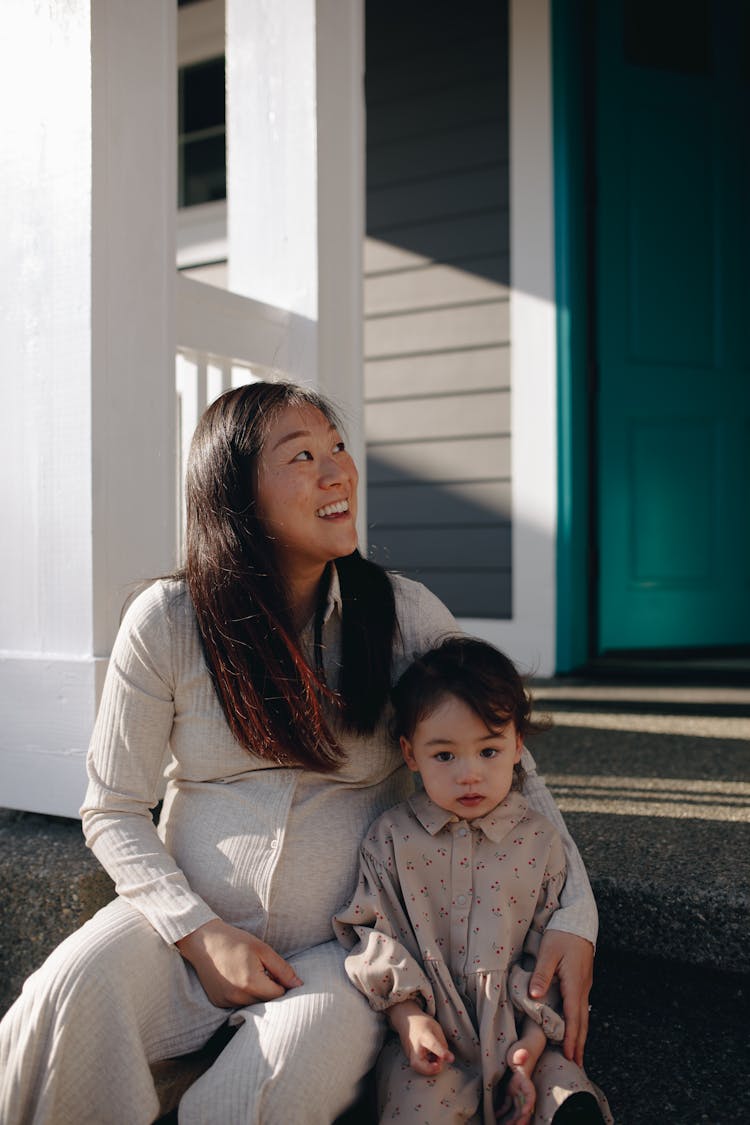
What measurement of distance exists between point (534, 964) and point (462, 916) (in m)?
0.11

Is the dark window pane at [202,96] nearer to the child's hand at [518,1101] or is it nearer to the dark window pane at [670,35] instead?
the dark window pane at [670,35]

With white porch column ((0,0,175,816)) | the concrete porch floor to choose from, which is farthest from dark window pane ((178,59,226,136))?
the concrete porch floor

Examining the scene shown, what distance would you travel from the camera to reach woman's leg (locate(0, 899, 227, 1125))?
122cm

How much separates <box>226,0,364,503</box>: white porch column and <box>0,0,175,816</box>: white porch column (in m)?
0.39

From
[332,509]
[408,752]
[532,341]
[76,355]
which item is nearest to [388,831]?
[408,752]

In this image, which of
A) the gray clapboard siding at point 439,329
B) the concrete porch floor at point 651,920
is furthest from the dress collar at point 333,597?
the gray clapboard siding at point 439,329

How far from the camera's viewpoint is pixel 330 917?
1.38m

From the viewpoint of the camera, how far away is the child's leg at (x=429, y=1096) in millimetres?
1184

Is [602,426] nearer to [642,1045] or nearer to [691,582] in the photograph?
[691,582]

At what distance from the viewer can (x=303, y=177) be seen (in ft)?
7.04

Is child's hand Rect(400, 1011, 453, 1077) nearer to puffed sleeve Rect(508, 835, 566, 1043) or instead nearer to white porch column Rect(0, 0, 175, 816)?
puffed sleeve Rect(508, 835, 566, 1043)

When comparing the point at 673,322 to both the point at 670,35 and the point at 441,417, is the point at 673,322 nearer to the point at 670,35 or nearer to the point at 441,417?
the point at 441,417

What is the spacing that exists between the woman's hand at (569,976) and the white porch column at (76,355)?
0.84 m

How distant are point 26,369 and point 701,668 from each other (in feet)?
7.97
